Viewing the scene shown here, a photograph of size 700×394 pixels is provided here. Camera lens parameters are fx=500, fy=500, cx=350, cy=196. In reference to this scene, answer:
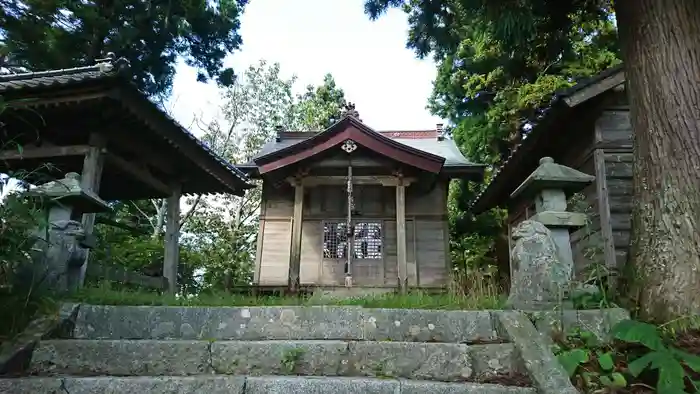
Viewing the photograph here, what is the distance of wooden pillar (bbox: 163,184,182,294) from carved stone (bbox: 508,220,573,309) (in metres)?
6.57

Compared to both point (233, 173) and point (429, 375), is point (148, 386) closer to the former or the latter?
point (429, 375)

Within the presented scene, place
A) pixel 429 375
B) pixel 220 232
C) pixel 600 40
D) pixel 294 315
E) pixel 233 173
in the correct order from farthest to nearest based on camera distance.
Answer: pixel 220 232 < pixel 600 40 < pixel 233 173 < pixel 294 315 < pixel 429 375

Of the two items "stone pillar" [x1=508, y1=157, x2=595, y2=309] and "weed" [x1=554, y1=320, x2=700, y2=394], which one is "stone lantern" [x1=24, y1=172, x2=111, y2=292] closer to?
"stone pillar" [x1=508, y1=157, x2=595, y2=309]

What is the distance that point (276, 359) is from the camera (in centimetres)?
311

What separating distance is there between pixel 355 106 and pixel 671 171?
27.9 feet

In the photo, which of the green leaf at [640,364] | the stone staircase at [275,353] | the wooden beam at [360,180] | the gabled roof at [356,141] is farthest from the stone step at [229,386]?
the wooden beam at [360,180]

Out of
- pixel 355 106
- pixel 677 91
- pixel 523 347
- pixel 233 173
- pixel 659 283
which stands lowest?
pixel 523 347

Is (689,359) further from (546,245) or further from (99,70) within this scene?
(99,70)

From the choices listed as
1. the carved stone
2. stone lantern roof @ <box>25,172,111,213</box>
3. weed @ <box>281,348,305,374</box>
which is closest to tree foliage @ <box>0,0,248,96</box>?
stone lantern roof @ <box>25,172,111,213</box>

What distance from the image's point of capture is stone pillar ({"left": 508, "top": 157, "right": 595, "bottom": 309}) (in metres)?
3.66

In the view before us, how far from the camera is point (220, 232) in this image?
805 inches

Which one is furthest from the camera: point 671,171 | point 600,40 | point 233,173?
point 600,40

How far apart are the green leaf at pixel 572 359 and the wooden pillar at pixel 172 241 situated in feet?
23.4

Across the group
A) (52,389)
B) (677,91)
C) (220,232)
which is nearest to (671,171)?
(677,91)
